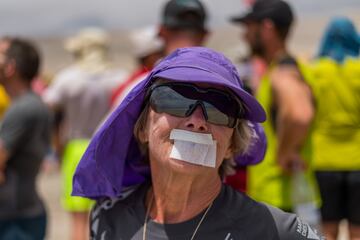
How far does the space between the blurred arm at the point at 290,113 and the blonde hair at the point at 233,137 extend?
1.56 m

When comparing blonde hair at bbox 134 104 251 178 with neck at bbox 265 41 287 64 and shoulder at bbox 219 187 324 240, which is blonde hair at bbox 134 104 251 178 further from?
neck at bbox 265 41 287 64

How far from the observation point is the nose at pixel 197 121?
205 centimetres

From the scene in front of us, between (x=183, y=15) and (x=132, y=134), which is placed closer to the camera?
(x=132, y=134)

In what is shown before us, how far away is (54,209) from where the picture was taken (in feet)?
30.7

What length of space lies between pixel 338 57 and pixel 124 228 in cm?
266

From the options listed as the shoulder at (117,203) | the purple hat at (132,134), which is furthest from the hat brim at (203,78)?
the shoulder at (117,203)

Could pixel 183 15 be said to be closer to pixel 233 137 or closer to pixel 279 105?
pixel 279 105

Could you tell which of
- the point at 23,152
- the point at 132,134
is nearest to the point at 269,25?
the point at 23,152

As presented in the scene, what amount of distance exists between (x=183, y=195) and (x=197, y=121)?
0.79ft

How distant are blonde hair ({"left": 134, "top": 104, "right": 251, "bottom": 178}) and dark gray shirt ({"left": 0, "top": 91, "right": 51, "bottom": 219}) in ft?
6.28

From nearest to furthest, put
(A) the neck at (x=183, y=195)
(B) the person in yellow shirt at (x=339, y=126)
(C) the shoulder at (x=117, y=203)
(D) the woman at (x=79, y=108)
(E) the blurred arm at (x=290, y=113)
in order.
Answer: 1. (A) the neck at (x=183, y=195)
2. (C) the shoulder at (x=117, y=203)
3. (E) the blurred arm at (x=290, y=113)
4. (B) the person in yellow shirt at (x=339, y=126)
5. (D) the woman at (x=79, y=108)

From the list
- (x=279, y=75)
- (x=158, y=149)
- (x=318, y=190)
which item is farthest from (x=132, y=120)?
(x=318, y=190)

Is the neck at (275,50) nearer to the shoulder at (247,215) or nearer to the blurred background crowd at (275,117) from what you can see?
the blurred background crowd at (275,117)

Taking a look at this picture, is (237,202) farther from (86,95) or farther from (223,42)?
(223,42)
